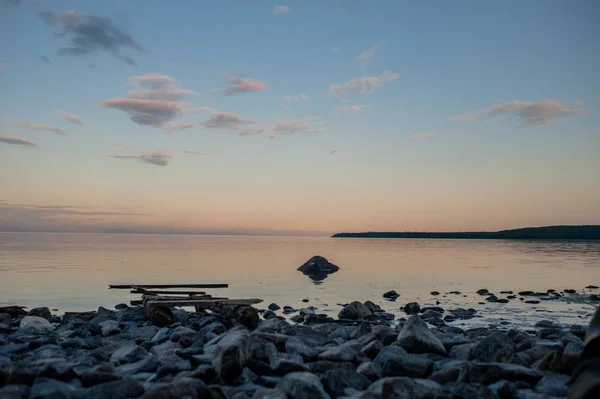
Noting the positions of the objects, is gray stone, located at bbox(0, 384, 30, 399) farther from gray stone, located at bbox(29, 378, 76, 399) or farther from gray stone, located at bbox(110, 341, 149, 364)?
gray stone, located at bbox(110, 341, 149, 364)

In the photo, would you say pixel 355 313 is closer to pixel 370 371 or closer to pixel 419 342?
pixel 419 342

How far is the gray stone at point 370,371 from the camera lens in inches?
290

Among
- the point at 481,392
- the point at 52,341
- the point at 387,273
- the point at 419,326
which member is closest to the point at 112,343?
the point at 52,341

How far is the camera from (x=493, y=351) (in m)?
8.30

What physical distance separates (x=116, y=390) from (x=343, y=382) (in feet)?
9.77

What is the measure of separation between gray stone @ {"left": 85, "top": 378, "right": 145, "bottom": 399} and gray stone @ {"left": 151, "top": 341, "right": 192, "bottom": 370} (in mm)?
1195

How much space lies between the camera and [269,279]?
113ft

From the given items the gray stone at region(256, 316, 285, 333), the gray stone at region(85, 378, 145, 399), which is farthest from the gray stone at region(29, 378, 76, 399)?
the gray stone at region(256, 316, 285, 333)

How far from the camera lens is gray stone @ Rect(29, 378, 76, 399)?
6.08 metres

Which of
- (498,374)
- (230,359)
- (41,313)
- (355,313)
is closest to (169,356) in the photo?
(230,359)

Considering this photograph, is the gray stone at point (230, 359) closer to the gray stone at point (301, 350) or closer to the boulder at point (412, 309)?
the gray stone at point (301, 350)

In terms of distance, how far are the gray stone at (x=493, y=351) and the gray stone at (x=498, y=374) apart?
94cm

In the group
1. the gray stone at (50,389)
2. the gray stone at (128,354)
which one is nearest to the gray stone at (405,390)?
the gray stone at (50,389)

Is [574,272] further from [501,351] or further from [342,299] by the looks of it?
[501,351]
